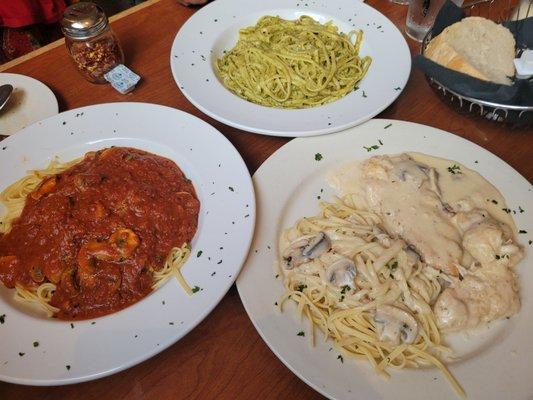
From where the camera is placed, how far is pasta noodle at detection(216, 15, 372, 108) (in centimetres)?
262

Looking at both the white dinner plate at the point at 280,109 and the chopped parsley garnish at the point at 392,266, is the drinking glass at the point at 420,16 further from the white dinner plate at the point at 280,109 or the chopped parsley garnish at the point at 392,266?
the chopped parsley garnish at the point at 392,266

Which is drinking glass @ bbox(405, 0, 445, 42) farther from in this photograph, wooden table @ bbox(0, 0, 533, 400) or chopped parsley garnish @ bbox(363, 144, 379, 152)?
chopped parsley garnish @ bbox(363, 144, 379, 152)

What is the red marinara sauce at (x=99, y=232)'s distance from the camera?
176 cm

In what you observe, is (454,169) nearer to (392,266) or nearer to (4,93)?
(392,266)

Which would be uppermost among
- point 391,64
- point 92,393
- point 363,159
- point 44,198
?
point 391,64

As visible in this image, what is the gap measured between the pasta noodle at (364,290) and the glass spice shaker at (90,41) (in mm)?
1587

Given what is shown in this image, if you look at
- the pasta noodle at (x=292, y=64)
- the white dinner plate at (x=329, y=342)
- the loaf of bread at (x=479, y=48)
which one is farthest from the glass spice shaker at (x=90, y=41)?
the loaf of bread at (x=479, y=48)

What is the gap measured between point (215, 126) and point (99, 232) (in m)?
0.94

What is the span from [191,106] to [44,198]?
1.01 meters

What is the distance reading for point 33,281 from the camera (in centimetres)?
180

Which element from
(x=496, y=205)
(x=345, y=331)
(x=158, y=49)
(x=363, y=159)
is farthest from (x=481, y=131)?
(x=158, y=49)

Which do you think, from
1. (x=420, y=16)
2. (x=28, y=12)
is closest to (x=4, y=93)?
(x=28, y=12)

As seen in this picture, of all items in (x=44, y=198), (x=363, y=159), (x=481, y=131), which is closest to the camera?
(x=44, y=198)

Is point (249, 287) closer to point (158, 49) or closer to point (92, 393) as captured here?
point (92, 393)
